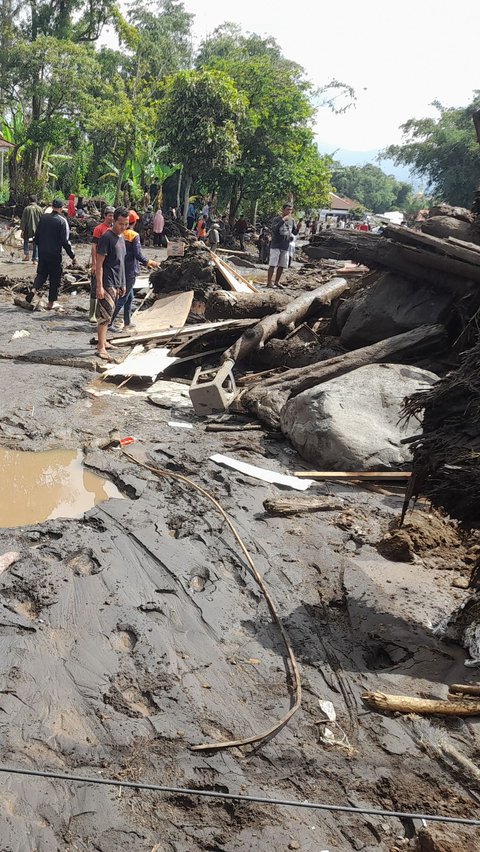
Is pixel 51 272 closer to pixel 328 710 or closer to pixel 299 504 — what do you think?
pixel 299 504

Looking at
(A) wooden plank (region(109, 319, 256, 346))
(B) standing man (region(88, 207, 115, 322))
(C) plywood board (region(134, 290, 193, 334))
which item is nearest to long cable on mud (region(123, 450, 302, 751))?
(A) wooden plank (region(109, 319, 256, 346))

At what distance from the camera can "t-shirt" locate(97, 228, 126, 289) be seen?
906 centimetres

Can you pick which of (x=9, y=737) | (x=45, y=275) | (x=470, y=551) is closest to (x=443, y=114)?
(x=45, y=275)

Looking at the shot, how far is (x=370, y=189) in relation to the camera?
10612 centimetres

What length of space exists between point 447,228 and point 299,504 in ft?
16.8

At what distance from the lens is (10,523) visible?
16.5ft

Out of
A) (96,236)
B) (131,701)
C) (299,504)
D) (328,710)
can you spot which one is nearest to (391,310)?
(299,504)

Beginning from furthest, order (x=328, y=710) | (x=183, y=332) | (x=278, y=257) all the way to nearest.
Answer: (x=278, y=257) → (x=183, y=332) → (x=328, y=710)

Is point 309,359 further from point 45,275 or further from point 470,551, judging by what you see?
point 45,275

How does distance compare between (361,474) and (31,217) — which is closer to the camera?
(361,474)

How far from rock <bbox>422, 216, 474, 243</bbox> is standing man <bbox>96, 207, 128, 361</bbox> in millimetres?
4196

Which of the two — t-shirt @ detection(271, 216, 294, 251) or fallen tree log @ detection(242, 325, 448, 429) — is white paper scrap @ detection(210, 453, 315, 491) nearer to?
fallen tree log @ detection(242, 325, 448, 429)

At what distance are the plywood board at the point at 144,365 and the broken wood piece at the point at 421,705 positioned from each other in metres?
5.99

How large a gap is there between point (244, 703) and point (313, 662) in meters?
0.57
